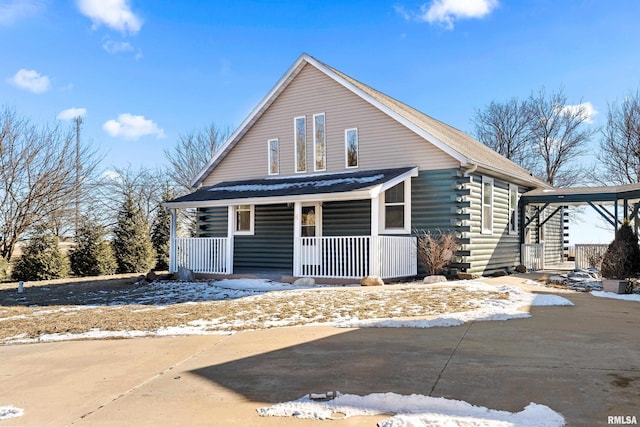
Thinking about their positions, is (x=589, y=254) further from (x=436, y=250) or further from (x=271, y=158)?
(x=271, y=158)

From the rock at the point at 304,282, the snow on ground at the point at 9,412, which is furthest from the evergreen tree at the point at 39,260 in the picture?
the snow on ground at the point at 9,412

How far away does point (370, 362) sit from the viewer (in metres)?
4.98

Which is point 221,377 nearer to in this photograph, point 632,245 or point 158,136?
point 632,245

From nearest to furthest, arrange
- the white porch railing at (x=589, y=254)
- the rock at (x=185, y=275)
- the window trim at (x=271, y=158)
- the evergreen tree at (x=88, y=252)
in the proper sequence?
the rock at (x=185, y=275), the window trim at (x=271, y=158), the white porch railing at (x=589, y=254), the evergreen tree at (x=88, y=252)

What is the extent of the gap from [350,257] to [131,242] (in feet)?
37.0

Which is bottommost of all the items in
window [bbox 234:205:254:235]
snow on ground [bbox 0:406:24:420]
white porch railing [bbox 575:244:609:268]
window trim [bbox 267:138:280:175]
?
snow on ground [bbox 0:406:24:420]

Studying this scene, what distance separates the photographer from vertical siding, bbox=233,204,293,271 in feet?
55.5

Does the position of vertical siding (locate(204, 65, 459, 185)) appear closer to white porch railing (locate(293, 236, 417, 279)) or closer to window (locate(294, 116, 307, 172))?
window (locate(294, 116, 307, 172))

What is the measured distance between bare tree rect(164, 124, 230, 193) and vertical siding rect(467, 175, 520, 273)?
76.8 feet

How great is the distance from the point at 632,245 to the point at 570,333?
738 cm

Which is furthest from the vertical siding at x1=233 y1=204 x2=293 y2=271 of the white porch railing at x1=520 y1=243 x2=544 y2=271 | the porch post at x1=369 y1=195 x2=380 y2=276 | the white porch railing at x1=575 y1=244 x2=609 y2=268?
the white porch railing at x1=575 y1=244 x2=609 y2=268

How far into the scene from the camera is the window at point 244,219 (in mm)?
17766

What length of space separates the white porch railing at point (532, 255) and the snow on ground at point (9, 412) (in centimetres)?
1738

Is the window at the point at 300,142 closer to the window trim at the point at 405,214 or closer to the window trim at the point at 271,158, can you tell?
the window trim at the point at 271,158
